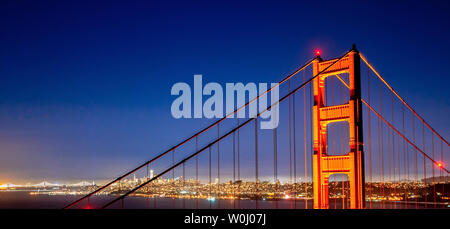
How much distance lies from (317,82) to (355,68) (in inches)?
62.2

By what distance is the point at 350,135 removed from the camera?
19.9m

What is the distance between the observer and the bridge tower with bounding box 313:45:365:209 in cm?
1955

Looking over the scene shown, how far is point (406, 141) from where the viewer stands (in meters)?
25.2

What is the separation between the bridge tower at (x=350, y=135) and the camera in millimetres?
19547
